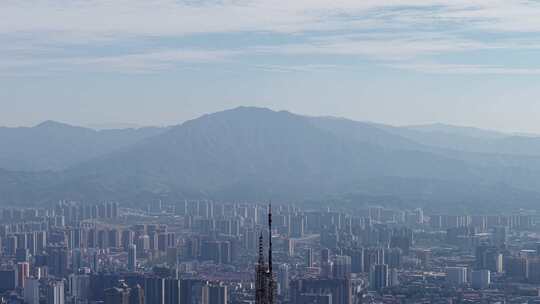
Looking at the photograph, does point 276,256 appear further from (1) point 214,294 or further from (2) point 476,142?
(2) point 476,142

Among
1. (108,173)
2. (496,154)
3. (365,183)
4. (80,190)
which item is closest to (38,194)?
(80,190)

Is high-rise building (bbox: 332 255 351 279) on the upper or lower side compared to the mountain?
lower

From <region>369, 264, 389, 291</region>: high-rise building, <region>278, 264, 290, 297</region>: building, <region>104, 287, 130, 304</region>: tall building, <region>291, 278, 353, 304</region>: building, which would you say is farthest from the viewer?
<region>369, 264, 389, 291</region>: high-rise building

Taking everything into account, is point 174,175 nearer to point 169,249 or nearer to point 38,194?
point 38,194

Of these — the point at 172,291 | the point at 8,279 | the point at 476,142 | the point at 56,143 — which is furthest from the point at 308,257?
the point at 56,143

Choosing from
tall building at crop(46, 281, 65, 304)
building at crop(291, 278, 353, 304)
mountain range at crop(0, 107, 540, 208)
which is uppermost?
mountain range at crop(0, 107, 540, 208)

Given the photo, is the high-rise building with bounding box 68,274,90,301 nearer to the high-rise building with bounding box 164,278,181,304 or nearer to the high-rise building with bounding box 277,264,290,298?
the high-rise building with bounding box 164,278,181,304

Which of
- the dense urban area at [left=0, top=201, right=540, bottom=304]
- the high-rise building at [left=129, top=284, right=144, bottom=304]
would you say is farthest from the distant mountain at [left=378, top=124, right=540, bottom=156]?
the high-rise building at [left=129, top=284, right=144, bottom=304]

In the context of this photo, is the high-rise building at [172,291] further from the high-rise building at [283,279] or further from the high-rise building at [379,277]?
the high-rise building at [379,277]
